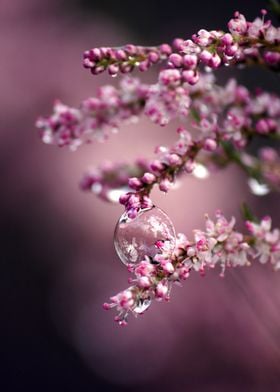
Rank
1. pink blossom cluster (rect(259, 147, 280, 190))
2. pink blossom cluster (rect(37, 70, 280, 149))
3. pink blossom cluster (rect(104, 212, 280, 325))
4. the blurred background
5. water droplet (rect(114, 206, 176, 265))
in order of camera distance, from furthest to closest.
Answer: the blurred background, pink blossom cluster (rect(259, 147, 280, 190)), pink blossom cluster (rect(37, 70, 280, 149)), water droplet (rect(114, 206, 176, 265)), pink blossom cluster (rect(104, 212, 280, 325))

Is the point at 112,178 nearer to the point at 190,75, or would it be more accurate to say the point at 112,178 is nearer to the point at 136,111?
the point at 136,111

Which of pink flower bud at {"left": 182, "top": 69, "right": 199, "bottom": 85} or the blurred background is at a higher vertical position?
the blurred background

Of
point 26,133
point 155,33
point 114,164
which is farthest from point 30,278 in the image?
point 114,164

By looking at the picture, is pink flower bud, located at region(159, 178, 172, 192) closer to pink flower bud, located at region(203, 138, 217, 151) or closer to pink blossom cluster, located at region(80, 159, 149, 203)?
pink flower bud, located at region(203, 138, 217, 151)

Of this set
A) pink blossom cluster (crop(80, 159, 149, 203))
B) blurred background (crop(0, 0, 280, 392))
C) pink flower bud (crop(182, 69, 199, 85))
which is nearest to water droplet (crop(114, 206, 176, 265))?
pink flower bud (crop(182, 69, 199, 85))

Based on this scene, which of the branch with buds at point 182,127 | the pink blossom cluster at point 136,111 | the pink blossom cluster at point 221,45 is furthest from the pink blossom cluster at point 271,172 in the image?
the pink blossom cluster at point 221,45

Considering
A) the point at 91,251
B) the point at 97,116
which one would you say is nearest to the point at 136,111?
the point at 97,116

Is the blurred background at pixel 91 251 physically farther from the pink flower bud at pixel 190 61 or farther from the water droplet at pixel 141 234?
the pink flower bud at pixel 190 61
